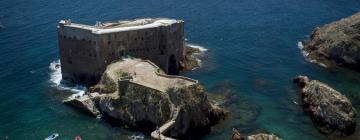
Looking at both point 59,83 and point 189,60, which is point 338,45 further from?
point 59,83

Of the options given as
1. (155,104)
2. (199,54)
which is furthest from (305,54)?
(155,104)

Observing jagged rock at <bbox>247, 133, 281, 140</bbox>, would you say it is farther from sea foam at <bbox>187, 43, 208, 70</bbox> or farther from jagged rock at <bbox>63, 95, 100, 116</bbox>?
sea foam at <bbox>187, 43, 208, 70</bbox>

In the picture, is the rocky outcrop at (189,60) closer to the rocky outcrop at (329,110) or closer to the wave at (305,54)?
the wave at (305,54)

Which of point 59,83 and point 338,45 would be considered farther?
point 338,45

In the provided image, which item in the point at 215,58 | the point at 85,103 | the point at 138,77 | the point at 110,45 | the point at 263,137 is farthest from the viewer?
the point at 215,58

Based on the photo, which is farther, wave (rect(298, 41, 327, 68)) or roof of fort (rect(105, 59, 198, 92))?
wave (rect(298, 41, 327, 68))

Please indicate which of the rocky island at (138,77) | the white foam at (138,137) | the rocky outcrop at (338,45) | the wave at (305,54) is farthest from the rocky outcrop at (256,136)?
the rocky outcrop at (338,45)

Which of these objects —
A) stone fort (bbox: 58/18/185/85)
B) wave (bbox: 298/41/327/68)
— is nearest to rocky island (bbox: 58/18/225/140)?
stone fort (bbox: 58/18/185/85)
